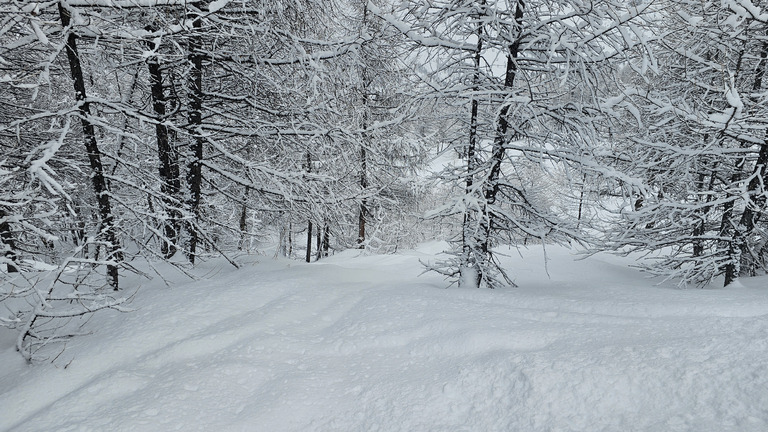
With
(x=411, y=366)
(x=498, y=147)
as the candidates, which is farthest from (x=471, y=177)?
(x=411, y=366)

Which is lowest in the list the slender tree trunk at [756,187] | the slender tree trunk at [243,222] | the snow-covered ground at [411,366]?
the snow-covered ground at [411,366]

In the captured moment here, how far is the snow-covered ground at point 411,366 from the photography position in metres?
2.29

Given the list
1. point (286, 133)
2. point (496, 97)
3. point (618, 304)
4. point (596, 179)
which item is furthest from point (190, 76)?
point (618, 304)

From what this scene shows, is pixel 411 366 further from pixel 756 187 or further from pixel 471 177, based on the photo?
pixel 756 187

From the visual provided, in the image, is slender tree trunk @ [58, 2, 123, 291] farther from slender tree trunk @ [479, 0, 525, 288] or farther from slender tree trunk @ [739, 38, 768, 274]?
slender tree trunk @ [739, 38, 768, 274]

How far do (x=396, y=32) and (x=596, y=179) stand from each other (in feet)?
11.6

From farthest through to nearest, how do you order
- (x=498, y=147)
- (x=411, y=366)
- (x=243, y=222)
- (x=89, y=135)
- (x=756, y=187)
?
(x=243, y=222) → (x=756, y=187) → (x=498, y=147) → (x=89, y=135) → (x=411, y=366)

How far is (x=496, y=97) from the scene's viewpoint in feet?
18.3

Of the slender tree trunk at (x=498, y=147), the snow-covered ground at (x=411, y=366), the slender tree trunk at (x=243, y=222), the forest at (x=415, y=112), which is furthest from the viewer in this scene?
the slender tree trunk at (x=243, y=222)

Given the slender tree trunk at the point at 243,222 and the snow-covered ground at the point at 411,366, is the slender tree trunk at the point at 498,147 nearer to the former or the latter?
the snow-covered ground at the point at 411,366

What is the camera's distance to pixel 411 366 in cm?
316

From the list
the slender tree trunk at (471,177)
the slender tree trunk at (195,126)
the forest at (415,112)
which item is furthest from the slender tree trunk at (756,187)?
the slender tree trunk at (195,126)

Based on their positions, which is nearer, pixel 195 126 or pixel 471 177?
pixel 471 177

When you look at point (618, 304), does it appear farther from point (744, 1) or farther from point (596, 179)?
point (744, 1)
